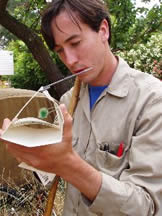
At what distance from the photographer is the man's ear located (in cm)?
140

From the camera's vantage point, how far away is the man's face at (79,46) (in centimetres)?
129

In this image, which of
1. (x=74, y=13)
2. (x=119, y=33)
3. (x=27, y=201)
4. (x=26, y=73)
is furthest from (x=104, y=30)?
(x=26, y=73)

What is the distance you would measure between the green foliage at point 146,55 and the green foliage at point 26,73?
1.84m

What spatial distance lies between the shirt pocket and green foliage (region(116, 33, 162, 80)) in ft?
14.0

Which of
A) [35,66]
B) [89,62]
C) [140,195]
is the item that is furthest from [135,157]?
[35,66]

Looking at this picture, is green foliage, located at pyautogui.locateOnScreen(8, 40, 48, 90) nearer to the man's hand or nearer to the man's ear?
the man's ear

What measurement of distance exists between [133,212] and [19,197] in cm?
185

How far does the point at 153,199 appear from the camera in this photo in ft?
3.56

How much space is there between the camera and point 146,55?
585 centimetres

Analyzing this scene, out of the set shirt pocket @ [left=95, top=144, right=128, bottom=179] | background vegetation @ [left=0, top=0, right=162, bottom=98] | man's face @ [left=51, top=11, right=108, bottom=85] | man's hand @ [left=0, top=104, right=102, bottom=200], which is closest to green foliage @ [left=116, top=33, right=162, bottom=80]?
background vegetation @ [left=0, top=0, right=162, bottom=98]

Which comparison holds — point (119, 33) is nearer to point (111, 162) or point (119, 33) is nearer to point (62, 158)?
point (111, 162)

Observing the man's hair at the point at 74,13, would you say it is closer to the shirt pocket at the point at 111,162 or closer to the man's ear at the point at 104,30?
the man's ear at the point at 104,30

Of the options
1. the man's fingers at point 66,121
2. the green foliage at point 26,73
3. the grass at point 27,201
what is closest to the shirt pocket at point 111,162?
the man's fingers at point 66,121

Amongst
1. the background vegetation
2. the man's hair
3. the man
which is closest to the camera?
the man
